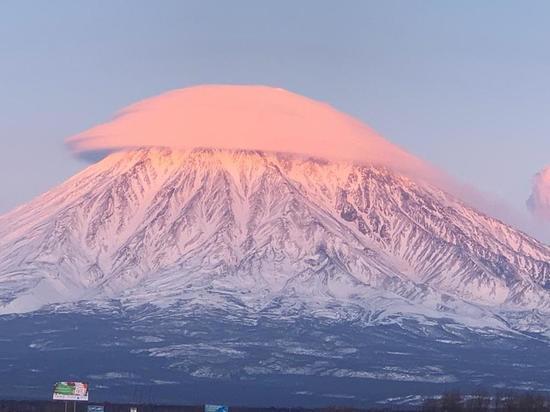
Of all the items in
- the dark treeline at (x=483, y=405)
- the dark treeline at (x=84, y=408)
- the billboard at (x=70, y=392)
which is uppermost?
the dark treeline at (x=84, y=408)

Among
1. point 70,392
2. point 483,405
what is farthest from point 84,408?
point 483,405

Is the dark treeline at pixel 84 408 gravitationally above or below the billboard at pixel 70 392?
above

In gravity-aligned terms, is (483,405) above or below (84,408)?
below

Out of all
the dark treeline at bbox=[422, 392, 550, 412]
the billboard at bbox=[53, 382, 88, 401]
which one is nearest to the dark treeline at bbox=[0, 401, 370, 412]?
the dark treeline at bbox=[422, 392, 550, 412]

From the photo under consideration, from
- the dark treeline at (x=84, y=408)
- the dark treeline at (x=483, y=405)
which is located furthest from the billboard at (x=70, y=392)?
the dark treeline at (x=483, y=405)

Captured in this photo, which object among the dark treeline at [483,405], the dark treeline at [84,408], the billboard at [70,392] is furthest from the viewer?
the dark treeline at [84,408]

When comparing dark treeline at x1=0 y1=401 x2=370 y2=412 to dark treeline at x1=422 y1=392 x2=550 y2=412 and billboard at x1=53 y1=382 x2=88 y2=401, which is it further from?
billboard at x1=53 y1=382 x2=88 y2=401

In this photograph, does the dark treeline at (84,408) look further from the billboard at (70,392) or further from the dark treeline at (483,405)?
the billboard at (70,392)

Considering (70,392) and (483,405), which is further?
(483,405)

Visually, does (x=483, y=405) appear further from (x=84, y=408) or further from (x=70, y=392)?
(x=70, y=392)

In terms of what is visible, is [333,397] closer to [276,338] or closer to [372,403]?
[372,403]

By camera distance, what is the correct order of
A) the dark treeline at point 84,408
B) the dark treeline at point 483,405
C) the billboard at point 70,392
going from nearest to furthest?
1. the billboard at point 70,392
2. the dark treeline at point 483,405
3. the dark treeline at point 84,408
